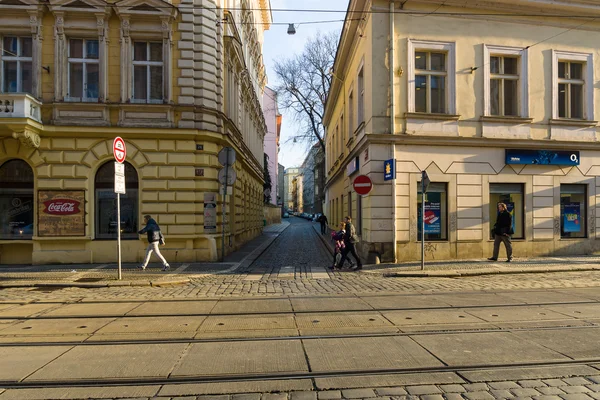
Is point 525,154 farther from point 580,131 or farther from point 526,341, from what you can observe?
point 526,341

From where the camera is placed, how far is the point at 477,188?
13.4 meters

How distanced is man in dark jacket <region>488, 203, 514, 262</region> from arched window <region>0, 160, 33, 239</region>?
15309mm

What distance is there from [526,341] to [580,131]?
40.8 ft

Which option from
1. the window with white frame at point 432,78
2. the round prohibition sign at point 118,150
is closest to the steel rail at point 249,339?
the round prohibition sign at point 118,150

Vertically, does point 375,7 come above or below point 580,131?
above

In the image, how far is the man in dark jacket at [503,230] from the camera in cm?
1244

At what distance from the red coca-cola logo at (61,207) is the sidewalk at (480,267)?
9552 mm

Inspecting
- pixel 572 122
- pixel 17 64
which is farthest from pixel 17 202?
pixel 572 122

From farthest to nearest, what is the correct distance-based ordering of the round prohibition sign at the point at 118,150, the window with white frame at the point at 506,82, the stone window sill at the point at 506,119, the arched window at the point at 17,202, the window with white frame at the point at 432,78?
the window with white frame at the point at 506,82
the stone window sill at the point at 506,119
the window with white frame at the point at 432,78
the arched window at the point at 17,202
the round prohibition sign at the point at 118,150

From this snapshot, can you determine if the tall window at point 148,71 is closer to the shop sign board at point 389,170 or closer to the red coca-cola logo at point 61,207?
the red coca-cola logo at point 61,207

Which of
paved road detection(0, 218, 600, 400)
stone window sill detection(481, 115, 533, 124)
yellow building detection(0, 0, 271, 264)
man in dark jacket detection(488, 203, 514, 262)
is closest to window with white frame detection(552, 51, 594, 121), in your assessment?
stone window sill detection(481, 115, 533, 124)

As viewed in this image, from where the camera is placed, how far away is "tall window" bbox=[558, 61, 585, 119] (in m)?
14.3

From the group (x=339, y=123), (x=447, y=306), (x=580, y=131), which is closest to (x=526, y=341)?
(x=447, y=306)

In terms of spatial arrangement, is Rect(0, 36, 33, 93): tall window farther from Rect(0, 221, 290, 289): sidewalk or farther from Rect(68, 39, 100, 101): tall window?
Rect(0, 221, 290, 289): sidewalk
